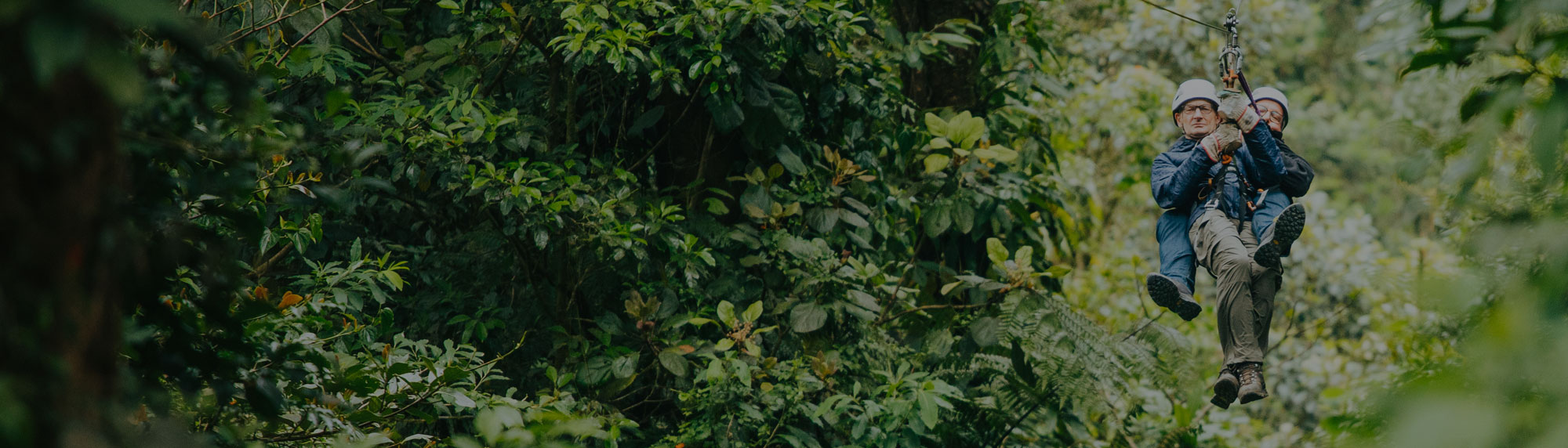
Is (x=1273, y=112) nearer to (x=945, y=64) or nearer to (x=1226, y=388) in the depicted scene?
(x=1226, y=388)

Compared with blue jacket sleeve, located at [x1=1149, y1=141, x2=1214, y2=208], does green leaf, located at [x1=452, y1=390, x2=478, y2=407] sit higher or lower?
lower

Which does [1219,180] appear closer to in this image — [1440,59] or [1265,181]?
[1265,181]

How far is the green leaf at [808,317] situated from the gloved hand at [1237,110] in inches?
59.5

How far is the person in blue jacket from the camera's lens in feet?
12.5

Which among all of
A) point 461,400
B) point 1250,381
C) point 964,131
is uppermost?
point 964,131

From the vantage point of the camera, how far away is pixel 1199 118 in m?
4.16

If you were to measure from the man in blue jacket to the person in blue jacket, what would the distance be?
0.12 feet

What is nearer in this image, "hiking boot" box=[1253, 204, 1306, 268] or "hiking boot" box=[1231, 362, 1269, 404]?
"hiking boot" box=[1253, 204, 1306, 268]

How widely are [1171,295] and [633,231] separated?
68.7 inches

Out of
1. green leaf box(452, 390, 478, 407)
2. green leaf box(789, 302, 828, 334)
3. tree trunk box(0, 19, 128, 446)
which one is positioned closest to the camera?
tree trunk box(0, 19, 128, 446)

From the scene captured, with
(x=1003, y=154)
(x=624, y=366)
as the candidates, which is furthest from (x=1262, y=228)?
(x=624, y=366)

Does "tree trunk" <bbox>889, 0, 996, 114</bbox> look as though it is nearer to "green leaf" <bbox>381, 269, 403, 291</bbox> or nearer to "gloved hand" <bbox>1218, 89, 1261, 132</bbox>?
"gloved hand" <bbox>1218, 89, 1261, 132</bbox>

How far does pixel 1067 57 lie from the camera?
7.61 metres

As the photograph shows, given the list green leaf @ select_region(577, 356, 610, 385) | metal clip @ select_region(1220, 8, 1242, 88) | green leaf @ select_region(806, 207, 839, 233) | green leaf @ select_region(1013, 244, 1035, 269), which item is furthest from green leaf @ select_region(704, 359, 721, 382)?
metal clip @ select_region(1220, 8, 1242, 88)
